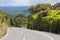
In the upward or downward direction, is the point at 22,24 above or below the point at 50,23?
below

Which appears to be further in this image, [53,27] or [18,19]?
[18,19]

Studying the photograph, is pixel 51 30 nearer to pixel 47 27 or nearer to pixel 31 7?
pixel 47 27

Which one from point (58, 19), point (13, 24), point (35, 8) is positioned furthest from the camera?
point (13, 24)

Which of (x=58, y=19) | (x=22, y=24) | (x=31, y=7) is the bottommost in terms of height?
(x=22, y=24)

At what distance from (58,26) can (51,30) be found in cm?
426

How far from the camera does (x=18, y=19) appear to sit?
421 ft

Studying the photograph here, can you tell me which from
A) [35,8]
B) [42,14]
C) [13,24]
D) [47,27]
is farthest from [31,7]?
[47,27]

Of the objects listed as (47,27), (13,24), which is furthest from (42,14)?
(13,24)

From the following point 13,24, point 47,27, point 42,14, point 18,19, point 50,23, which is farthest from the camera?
point 18,19

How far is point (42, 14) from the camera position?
2534 inches

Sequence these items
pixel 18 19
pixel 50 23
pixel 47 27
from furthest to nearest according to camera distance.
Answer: pixel 18 19 → pixel 47 27 → pixel 50 23

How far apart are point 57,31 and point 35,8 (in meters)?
59.1

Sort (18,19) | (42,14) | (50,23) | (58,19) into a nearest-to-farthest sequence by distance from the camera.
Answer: (58,19), (50,23), (42,14), (18,19)

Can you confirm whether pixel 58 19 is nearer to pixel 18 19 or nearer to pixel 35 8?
pixel 35 8
